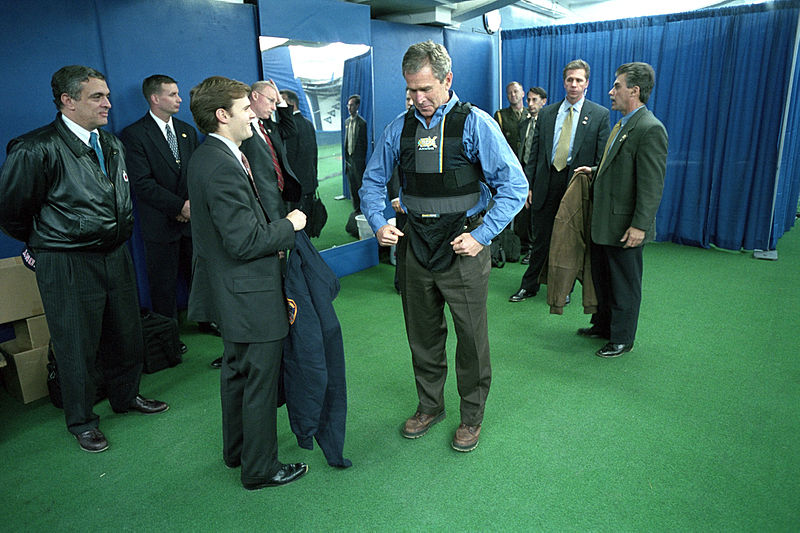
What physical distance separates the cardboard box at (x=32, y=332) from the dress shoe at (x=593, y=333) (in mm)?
3340

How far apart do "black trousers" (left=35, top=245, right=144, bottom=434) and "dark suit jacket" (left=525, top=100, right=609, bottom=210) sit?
2925mm

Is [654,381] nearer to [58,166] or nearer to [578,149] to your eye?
[578,149]

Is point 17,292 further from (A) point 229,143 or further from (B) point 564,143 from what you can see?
(B) point 564,143

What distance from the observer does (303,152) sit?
4.13m

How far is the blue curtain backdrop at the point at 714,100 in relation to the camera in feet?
17.4

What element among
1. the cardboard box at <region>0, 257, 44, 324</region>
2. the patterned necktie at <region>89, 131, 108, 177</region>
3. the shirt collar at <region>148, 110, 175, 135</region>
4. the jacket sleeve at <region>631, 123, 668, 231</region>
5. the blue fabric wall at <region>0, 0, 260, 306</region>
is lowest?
the cardboard box at <region>0, 257, 44, 324</region>

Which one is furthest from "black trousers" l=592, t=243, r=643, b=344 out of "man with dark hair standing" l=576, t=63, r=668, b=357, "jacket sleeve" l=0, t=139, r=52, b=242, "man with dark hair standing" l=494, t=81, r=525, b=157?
"jacket sleeve" l=0, t=139, r=52, b=242

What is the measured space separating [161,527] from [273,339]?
0.86 meters

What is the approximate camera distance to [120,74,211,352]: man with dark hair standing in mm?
3490

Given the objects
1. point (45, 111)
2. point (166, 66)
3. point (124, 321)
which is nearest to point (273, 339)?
point (124, 321)

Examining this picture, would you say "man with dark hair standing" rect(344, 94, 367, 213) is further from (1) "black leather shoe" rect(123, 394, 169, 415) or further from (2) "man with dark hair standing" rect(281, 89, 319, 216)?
(1) "black leather shoe" rect(123, 394, 169, 415)

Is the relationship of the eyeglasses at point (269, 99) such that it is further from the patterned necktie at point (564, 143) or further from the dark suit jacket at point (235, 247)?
the patterned necktie at point (564, 143)

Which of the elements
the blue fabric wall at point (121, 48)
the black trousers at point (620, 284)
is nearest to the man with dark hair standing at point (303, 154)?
the blue fabric wall at point (121, 48)

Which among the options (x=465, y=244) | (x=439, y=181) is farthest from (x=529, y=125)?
(x=465, y=244)
